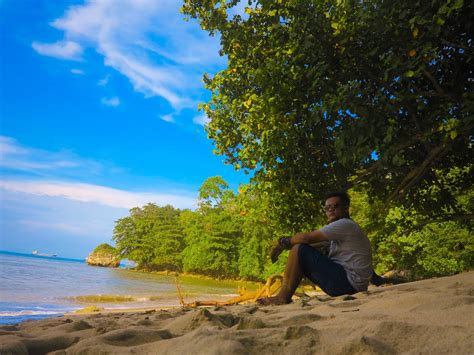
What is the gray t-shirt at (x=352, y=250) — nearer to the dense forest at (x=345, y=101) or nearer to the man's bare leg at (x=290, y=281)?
the man's bare leg at (x=290, y=281)

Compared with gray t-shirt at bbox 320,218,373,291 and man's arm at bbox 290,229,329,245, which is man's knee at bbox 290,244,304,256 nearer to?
man's arm at bbox 290,229,329,245

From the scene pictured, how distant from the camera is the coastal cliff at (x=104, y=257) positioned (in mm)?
79750

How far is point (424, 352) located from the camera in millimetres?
1782

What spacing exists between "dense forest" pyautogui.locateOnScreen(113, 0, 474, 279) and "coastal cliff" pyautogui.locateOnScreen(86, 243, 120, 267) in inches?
2974

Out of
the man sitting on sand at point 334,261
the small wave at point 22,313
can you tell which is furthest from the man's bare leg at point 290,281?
the small wave at point 22,313

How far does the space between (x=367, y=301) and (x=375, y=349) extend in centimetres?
204

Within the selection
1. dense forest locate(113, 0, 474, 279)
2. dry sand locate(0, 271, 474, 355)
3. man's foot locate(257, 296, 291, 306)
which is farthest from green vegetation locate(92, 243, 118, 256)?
dry sand locate(0, 271, 474, 355)

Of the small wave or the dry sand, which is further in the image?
the small wave

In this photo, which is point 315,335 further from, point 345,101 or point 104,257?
point 104,257

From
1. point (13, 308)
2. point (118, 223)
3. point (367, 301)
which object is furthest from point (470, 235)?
point (118, 223)

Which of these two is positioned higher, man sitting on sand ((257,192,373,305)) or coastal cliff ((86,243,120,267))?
coastal cliff ((86,243,120,267))

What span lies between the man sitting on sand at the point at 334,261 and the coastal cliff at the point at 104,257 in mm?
78776

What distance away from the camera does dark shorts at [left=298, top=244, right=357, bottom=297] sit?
4703mm

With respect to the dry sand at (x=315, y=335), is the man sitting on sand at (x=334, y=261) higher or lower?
higher
